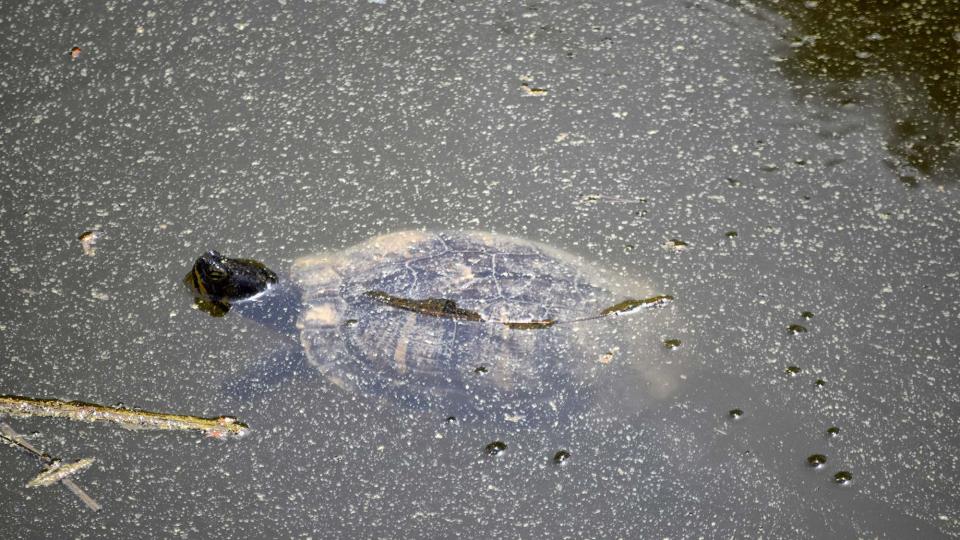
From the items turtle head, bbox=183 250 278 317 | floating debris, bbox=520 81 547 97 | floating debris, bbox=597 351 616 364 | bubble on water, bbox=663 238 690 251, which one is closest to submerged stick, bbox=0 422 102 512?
turtle head, bbox=183 250 278 317

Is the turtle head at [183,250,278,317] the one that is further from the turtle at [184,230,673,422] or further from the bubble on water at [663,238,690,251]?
the bubble on water at [663,238,690,251]

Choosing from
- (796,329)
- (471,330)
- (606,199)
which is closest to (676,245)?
(606,199)

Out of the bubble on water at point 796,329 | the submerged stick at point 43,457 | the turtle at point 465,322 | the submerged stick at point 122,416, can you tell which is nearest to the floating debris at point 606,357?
the turtle at point 465,322

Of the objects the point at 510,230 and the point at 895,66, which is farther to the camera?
the point at 895,66

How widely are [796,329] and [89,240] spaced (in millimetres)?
1898

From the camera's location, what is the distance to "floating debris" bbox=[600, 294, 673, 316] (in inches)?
81.3

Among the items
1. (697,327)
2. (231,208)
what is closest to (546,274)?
(697,327)

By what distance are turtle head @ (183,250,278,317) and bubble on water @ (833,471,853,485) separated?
4.74 feet

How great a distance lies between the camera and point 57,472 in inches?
73.7

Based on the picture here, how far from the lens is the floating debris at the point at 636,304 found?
81.3 inches

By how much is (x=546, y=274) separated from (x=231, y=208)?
96 cm

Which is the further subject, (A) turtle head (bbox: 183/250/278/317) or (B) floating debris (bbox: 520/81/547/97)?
(B) floating debris (bbox: 520/81/547/97)

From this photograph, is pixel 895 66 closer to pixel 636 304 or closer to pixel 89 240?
pixel 636 304

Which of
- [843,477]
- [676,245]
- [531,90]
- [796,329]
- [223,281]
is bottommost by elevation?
[843,477]
